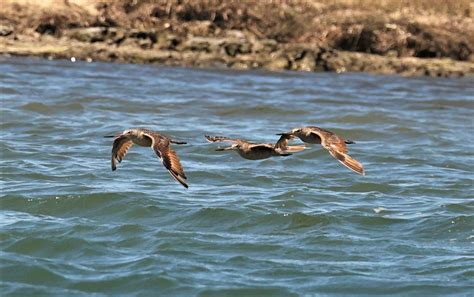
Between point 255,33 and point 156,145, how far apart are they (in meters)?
18.4

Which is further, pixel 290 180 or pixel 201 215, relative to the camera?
pixel 290 180

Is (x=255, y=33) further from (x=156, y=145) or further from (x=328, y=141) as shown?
(x=156, y=145)

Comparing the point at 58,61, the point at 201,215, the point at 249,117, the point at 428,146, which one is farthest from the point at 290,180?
the point at 58,61

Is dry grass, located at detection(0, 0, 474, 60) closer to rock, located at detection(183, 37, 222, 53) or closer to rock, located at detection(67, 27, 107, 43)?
rock, located at detection(67, 27, 107, 43)

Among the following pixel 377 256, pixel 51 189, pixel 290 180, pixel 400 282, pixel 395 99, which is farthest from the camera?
pixel 395 99

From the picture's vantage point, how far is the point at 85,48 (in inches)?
1041

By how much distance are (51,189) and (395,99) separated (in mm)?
10410

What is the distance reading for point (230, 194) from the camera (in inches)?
556

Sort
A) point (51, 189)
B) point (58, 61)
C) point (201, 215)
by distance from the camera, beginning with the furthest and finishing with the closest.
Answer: point (58, 61), point (51, 189), point (201, 215)

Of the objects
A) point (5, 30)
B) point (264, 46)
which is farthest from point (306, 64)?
point (5, 30)

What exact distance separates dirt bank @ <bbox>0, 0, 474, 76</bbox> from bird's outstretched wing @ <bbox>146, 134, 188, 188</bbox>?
639 inches

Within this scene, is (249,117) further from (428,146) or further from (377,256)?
(377,256)

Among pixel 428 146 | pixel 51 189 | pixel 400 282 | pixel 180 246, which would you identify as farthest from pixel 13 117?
pixel 400 282

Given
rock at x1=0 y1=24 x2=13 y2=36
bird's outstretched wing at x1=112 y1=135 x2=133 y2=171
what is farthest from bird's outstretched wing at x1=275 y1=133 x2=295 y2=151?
rock at x1=0 y1=24 x2=13 y2=36
